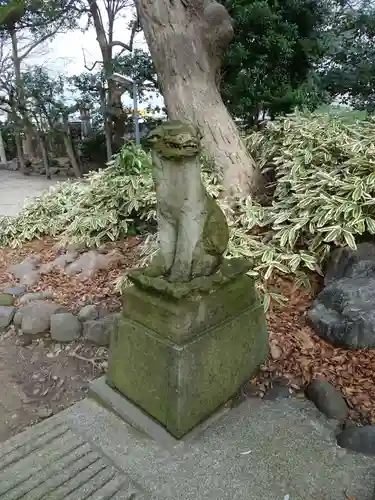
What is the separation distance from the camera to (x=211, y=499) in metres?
1.55

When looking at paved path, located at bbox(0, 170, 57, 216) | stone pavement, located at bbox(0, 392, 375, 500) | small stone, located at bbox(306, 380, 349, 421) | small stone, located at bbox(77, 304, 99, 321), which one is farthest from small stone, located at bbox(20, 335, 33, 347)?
paved path, located at bbox(0, 170, 57, 216)

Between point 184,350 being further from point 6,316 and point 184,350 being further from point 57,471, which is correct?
point 6,316

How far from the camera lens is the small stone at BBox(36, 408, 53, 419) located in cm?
228

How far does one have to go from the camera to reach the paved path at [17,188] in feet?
22.3

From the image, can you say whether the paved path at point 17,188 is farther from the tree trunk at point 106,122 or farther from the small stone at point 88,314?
the small stone at point 88,314

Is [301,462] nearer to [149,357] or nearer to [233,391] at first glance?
[233,391]

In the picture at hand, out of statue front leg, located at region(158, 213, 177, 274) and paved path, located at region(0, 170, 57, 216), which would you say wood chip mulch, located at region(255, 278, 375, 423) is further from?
paved path, located at region(0, 170, 57, 216)

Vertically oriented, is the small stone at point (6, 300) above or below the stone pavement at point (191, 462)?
above

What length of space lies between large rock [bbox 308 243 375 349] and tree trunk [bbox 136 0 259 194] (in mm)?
1572

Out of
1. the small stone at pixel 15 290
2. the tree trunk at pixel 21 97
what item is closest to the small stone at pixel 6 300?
the small stone at pixel 15 290

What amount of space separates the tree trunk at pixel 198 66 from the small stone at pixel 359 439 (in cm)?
258

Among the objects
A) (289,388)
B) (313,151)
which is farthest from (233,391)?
(313,151)

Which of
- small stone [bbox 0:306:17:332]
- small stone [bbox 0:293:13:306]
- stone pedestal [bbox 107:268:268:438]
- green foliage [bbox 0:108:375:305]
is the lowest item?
small stone [bbox 0:306:17:332]

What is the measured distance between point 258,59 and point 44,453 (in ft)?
15.7
